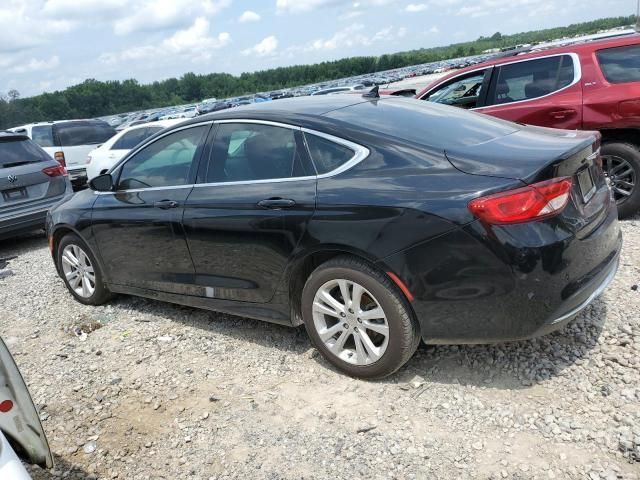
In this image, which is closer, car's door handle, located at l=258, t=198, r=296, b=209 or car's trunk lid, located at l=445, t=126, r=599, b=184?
car's trunk lid, located at l=445, t=126, r=599, b=184

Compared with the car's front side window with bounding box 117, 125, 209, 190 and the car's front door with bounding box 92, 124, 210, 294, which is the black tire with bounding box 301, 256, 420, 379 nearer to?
the car's front door with bounding box 92, 124, 210, 294

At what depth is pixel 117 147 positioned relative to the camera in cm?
1031

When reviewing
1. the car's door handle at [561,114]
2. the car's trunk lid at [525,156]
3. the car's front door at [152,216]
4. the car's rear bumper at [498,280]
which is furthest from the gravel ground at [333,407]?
the car's door handle at [561,114]

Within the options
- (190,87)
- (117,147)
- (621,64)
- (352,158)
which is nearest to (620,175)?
(621,64)

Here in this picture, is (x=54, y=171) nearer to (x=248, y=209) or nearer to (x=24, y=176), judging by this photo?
(x=24, y=176)

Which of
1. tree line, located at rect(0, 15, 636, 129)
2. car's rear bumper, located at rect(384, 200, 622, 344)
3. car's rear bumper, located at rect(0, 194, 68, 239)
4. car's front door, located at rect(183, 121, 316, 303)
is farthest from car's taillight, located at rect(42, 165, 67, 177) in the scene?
tree line, located at rect(0, 15, 636, 129)

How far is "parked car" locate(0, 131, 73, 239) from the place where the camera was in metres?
7.24

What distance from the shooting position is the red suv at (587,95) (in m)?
5.38

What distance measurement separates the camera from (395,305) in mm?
2982

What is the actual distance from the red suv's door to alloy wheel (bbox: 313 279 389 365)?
3728 mm

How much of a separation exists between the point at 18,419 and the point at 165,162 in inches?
93.6

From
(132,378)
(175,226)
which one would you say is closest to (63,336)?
(132,378)

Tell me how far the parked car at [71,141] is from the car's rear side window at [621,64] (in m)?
9.40

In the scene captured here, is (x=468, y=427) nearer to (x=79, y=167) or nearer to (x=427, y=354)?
(x=427, y=354)
